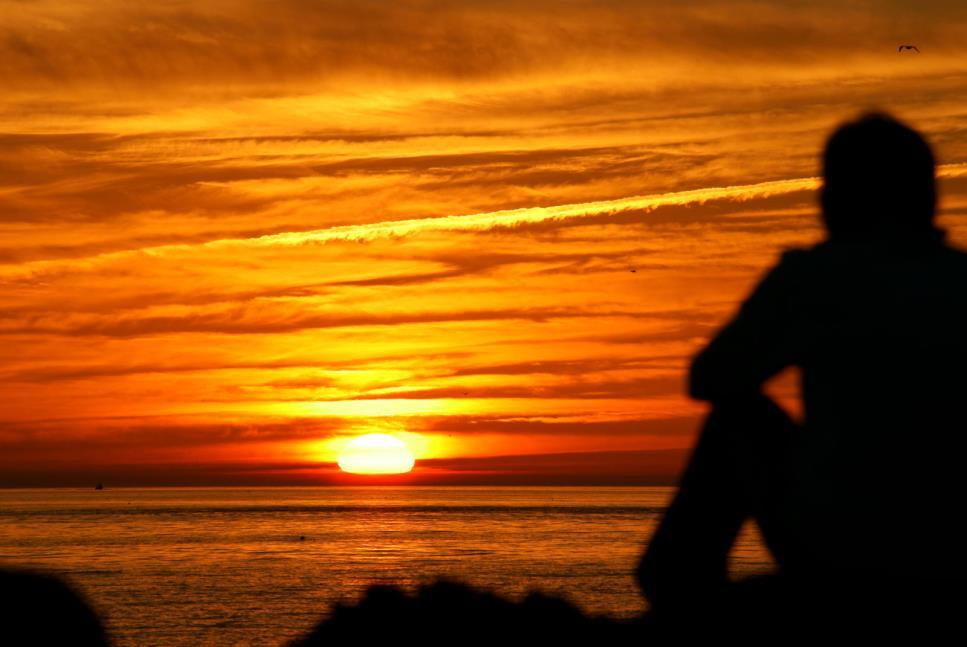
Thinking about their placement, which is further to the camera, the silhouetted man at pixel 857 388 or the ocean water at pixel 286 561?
the ocean water at pixel 286 561

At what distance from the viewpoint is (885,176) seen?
397 centimetres

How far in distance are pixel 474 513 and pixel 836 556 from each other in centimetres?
18046

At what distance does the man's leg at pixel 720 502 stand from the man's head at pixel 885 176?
638 millimetres

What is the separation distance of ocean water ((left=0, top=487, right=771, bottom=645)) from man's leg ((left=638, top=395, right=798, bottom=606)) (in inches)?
633

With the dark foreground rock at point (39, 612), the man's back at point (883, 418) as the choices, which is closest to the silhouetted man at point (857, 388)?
the man's back at point (883, 418)

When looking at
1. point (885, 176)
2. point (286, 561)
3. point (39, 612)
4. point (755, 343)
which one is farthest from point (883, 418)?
point (286, 561)

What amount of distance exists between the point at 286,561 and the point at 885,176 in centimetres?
9175

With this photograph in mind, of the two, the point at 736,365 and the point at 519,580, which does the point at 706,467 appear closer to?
the point at 736,365

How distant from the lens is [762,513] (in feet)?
12.9

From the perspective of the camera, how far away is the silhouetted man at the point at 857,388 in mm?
3631

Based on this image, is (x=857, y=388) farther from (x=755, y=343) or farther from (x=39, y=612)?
(x=39, y=612)

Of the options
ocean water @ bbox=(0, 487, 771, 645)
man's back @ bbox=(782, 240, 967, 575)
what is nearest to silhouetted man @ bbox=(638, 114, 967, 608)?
man's back @ bbox=(782, 240, 967, 575)

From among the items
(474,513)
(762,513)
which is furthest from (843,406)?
(474,513)

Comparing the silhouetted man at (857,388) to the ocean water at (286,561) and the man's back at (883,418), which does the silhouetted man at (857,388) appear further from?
the ocean water at (286,561)
